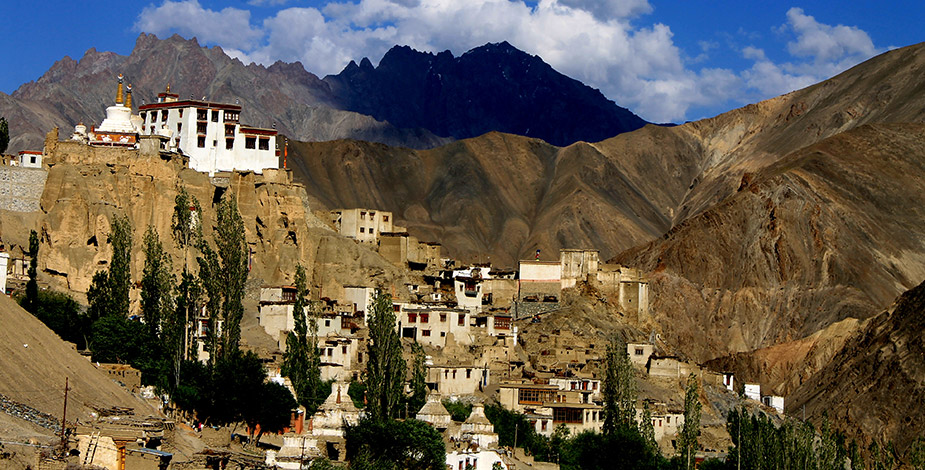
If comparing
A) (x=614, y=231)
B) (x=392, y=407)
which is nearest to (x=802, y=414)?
(x=392, y=407)

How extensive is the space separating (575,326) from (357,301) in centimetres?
1581

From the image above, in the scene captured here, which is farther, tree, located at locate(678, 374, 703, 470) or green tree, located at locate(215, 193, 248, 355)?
tree, located at locate(678, 374, 703, 470)

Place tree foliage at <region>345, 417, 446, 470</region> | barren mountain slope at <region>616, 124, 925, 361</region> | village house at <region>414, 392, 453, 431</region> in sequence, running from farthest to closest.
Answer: barren mountain slope at <region>616, 124, 925, 361</region>, village house at <region>414, 392, 453, 431</region>, tree foliage at <region>345, 417, 446, 470</region>

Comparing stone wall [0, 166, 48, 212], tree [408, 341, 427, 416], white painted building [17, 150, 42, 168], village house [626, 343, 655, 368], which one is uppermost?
white painted building [17, 150, 42, 168]

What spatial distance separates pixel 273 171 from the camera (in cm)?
8588

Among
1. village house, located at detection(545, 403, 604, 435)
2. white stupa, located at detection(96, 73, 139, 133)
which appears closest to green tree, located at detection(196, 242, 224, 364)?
village house, located at detection(545, 403, 604, 435)

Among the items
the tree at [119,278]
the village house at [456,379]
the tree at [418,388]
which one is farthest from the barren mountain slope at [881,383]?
the tree at [119,278]

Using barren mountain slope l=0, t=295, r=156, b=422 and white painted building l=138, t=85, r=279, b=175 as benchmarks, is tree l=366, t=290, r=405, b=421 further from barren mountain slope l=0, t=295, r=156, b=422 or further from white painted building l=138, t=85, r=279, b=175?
white painted building l=138, t=85, r=279, b=175

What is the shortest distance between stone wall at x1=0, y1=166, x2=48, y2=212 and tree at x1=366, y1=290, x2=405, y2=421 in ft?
91.4

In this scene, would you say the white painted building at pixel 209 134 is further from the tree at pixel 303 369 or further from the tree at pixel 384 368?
the tree at pixel 384 368

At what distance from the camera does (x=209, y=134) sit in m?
85.1

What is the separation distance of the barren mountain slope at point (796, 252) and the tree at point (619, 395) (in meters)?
77.0

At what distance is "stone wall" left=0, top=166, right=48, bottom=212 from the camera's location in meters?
72.4

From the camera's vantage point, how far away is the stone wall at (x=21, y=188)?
238ft
